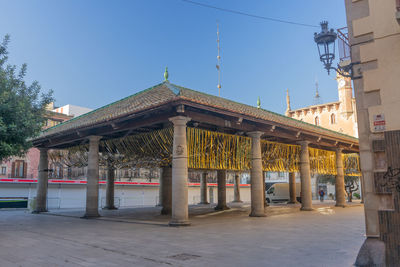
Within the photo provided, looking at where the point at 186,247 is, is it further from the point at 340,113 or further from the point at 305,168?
the point at 340,113

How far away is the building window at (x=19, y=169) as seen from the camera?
45.4 m

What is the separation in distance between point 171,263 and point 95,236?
18.1ft

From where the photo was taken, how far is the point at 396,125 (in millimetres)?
6426

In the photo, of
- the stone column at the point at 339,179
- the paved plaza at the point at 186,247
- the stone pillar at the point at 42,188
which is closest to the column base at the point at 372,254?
the paved plaza at the point at 186,247

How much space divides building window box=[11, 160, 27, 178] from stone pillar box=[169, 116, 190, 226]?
38.9 meters

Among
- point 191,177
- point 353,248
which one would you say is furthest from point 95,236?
point 191,177

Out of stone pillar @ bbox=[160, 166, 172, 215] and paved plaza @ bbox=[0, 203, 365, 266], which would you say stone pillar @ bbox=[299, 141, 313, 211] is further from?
paved plaza @ bbox=[0, 203, 365, 266]

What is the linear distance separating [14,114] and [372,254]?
13923mm

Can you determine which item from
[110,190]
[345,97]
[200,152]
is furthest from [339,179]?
[345,97]

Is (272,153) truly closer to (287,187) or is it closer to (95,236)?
(95,236)

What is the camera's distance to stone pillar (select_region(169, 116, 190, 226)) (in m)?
14.6

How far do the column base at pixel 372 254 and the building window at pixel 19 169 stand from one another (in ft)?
157

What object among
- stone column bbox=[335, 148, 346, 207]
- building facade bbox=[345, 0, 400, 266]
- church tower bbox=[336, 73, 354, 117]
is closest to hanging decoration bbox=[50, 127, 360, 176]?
stone column bbox=[335, 148, 346, 207]

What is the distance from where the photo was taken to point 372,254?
663 centimetres
